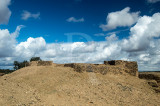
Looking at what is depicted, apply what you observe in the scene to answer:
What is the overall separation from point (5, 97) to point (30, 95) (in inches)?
53.1

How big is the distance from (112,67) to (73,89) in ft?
15.1

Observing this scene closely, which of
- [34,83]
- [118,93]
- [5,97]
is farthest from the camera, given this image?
[34,83]

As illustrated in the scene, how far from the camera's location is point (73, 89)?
9297 mm

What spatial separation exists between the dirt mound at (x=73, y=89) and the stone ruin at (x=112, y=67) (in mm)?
370

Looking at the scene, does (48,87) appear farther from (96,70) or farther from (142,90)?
(142,90)

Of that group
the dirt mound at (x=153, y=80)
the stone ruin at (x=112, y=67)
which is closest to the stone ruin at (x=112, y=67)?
the stone ruin at (x=112, y=67)

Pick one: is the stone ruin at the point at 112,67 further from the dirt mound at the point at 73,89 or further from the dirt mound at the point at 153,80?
the dirt mound at the point at 153,80

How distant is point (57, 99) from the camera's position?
818 centimetres

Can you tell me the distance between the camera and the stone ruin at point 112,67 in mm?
11633

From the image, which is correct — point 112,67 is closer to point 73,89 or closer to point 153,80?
point 153,80

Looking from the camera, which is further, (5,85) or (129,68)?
(129,68)

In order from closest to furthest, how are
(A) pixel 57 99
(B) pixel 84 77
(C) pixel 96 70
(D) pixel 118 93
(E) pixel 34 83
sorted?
(A) pixel 57 99
(D) pixel 118 93
(E) pixel 34 83
(B) pixel 84 77
(C) pixel 96 70

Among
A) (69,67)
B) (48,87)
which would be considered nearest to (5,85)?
(48,87)

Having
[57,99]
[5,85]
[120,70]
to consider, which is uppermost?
[120,70]
